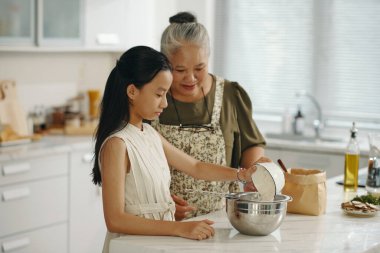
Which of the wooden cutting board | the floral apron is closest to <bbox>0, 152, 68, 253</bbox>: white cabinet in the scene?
the wooden cutting board

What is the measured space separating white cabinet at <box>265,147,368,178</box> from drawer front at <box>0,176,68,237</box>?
144 cm

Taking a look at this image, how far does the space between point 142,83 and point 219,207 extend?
2.59 ft

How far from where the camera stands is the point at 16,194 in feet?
13.3

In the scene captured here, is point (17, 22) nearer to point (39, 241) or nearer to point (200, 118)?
point (39, 241)

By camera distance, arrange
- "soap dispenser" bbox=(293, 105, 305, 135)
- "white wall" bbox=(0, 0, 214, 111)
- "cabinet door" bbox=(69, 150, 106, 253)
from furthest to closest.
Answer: "soap dispenser" bbox=(293, 105, 305, 135), "white wall" bbox=(0, 0, 214, 111), "cabinet door" bbox=(69, 150, 106, 253)

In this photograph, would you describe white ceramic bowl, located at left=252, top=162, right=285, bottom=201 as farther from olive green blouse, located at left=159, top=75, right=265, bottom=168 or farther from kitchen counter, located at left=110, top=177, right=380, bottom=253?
olive green blouse, located at left=159, top=75, right=265, bottom=168

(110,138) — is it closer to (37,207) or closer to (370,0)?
(37,207)

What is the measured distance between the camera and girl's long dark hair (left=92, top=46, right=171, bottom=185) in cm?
235

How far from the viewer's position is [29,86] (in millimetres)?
4922

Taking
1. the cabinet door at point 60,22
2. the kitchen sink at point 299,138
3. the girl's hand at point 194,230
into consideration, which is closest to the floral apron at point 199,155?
the girl's hand at point 194,230

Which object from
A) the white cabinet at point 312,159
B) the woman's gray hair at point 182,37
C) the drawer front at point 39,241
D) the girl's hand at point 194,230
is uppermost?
the woman's gray hair at point 182,37

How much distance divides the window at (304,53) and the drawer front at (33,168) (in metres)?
1.94

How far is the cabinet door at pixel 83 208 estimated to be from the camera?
14.7 ft

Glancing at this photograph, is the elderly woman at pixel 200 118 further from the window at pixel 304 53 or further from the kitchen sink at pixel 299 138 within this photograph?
the window at pixel 304 53
